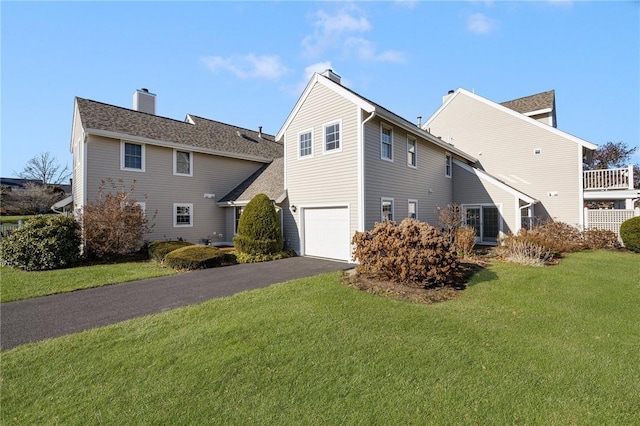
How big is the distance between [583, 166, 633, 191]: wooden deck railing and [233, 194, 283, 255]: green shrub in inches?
676

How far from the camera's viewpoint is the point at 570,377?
11.7 ft

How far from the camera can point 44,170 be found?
37.3m

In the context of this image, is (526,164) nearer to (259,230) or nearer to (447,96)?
(447,96)

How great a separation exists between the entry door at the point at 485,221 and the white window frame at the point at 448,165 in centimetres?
227

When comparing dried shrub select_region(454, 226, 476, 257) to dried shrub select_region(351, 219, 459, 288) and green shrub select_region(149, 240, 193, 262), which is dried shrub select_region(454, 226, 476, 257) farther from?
green shrub select_region(149, 240, 193, 262)

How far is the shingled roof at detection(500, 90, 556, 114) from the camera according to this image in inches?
750

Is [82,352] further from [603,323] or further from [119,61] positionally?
[119,61]

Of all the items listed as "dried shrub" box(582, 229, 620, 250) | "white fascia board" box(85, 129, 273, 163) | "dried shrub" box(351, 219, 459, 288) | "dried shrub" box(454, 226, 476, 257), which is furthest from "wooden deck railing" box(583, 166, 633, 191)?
"white fascia board" box(85, 129, 273, 163)

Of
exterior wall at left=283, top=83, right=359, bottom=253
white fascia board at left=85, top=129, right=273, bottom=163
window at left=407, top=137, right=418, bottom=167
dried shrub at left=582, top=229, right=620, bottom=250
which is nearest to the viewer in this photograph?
exterior wall at left=283, top=83, right=359, bottom=253

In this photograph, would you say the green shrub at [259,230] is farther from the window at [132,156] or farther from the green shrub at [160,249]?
the window at [132,156]

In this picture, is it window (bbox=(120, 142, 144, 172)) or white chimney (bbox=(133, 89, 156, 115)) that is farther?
white chimney (bbox=(133, 89, 156, 115))

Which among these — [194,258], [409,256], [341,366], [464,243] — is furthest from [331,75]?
[341,366]

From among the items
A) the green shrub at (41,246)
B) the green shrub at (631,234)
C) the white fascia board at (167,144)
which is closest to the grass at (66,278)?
the green shrub at (41,246)

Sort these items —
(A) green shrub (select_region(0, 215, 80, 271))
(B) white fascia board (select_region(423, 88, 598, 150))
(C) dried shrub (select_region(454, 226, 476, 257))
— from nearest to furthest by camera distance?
(A) green shrub (select_region(0, 215, 80, 271)), (C) dried shrub (select_region(454, 226, 476, 257)), (B) white fascia board (select_region(423, 88, 598, 150))
